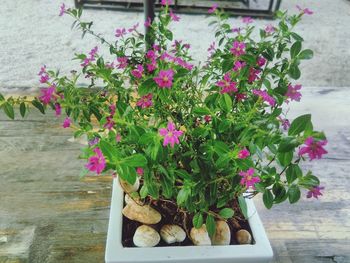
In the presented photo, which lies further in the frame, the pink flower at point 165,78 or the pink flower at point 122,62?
the pink flower at point 122,62

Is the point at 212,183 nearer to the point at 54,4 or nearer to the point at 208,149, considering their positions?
the point at 208,149

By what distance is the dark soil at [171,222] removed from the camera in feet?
1.58

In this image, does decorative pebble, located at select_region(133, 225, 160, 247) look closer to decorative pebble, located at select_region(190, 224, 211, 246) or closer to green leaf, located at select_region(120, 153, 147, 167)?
decorative pebble, located at select_region(190, 224, 211, 246)

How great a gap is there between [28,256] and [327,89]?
0.78m

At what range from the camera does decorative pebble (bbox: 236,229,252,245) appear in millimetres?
482

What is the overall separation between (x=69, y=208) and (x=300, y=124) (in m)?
0.44

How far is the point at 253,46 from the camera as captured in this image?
0.50m

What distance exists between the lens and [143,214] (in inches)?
19.3

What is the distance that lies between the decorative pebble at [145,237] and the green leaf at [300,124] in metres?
0.23

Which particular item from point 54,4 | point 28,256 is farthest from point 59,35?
point 28,256

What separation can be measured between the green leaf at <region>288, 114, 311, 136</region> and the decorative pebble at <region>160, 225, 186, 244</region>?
216 millimetres

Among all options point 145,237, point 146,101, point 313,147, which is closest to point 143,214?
point 145,237

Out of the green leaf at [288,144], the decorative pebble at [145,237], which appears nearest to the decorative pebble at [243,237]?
the decorative pebble at [145,237]

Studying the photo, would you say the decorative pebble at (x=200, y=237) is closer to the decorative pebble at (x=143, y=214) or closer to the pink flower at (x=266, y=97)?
the decorative pebble at (x=143, y=214)
